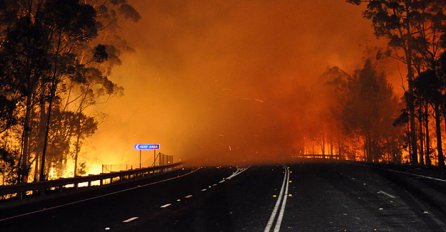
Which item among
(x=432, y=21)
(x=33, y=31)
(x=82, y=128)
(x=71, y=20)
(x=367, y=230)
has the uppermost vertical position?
(x=432, y=21)

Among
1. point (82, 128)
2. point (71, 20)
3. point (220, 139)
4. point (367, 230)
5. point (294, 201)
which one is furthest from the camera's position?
point (220, 139)

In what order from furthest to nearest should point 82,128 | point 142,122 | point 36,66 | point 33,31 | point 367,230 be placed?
point 142,122, point 82,128, point 36,66, point 33,31, point 367,230

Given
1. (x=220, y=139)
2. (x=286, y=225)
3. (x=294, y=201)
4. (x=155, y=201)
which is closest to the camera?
(x=286, y=225)

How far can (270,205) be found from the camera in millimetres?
14367

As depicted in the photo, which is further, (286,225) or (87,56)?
(87,56)

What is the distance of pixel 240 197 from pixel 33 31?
17061 millimetres

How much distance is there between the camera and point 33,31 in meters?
26.7

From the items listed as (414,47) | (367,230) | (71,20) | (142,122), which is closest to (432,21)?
(414,47)

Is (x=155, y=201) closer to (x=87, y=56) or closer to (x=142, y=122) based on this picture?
(x=87, y=56)

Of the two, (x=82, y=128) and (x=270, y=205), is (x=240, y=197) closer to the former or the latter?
(x=270, y=205)

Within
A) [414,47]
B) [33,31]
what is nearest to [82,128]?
[33,31]

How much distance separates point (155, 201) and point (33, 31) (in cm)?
1532

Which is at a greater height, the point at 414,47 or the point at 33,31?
the point at 414,47

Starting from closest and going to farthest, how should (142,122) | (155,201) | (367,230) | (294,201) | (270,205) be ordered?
(367,230), (270,205), (294,201), (155,201), (142,122)
